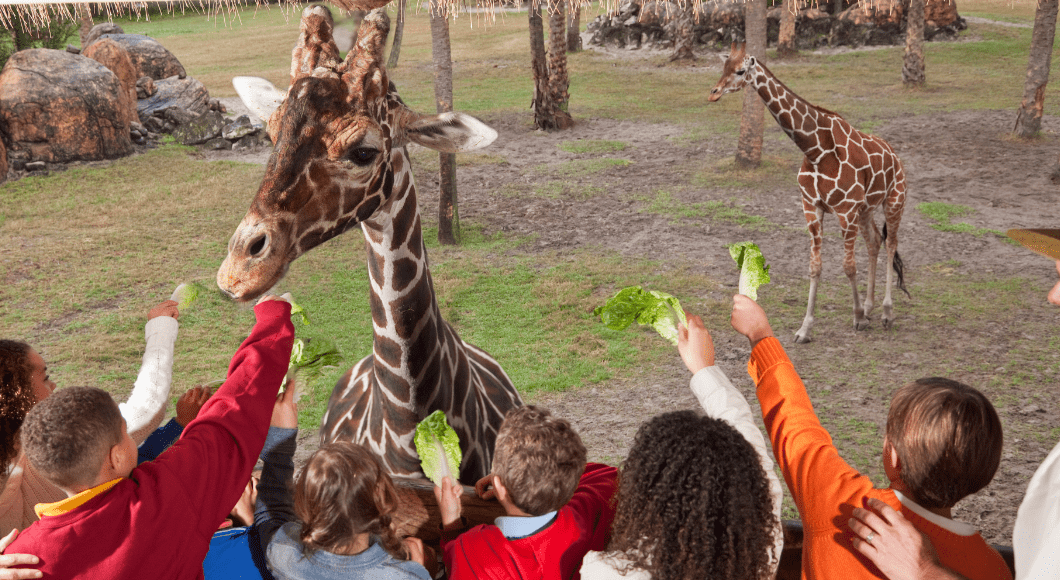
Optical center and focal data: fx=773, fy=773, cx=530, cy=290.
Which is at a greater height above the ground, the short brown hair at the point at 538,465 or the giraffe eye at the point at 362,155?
the giraffe eye at the point at 362,155

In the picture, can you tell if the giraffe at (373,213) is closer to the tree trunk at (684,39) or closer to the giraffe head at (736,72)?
the giraffe head at (736,72)

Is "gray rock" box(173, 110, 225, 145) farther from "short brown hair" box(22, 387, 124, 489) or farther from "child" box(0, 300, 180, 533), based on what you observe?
"short brown hair" box(22, 387, 124, 489)

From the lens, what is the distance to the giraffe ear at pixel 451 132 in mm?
2922

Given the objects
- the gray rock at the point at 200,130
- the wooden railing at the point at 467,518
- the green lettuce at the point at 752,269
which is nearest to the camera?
the wooden railing at the point at 467,518

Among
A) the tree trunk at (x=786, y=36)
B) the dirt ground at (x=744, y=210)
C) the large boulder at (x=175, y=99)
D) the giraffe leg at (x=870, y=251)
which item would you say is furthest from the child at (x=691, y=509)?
the tree trunk at (x=786, y=36)

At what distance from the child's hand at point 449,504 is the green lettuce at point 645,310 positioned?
1093mm

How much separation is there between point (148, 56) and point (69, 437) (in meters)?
15.4

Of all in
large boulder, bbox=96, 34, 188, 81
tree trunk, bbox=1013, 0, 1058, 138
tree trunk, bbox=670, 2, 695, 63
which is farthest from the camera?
tree trunk, bbox=670, 2, 695, 63

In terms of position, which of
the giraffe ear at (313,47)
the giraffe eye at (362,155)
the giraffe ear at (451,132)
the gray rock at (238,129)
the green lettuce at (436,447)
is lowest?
the green lettuce at (436,447)

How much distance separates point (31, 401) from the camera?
218cm

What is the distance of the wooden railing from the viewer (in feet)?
7.37

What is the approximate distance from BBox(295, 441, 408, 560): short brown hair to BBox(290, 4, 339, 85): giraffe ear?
5.01 feet

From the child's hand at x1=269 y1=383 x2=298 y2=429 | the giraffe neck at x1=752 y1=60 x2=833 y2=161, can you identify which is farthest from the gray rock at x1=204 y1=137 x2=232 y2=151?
the child's hand at x1=269 y1=383 x2=298 y2=429

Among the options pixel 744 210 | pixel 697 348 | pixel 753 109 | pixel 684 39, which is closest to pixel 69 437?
pixel 697 348
